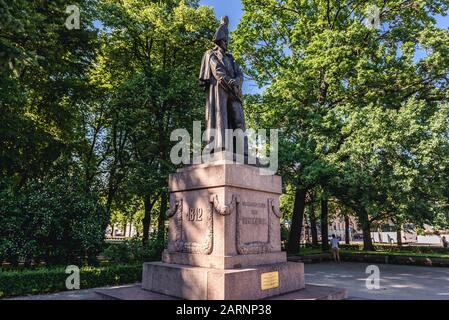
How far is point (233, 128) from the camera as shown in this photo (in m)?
8.95

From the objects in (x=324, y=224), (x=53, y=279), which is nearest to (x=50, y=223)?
(x=53, y=279)

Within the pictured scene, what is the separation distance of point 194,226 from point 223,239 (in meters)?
1.03

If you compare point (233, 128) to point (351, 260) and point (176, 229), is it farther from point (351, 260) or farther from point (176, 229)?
point (351, 260)

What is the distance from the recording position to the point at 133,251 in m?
16.7

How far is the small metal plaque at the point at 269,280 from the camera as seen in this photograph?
709cm

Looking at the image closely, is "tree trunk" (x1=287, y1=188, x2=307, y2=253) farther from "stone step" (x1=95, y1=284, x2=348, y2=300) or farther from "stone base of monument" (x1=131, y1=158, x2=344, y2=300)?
"stone base of monument" (x1=131, y1=158, x2=344, y2=300)

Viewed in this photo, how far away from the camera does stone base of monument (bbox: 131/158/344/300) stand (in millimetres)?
6789

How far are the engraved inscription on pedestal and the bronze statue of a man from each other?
1.47 metres

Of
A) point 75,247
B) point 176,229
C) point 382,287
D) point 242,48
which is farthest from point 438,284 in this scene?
point 242,48

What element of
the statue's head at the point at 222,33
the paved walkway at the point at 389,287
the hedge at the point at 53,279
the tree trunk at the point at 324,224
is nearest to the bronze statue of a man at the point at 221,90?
the statue's head at the point at 222,33

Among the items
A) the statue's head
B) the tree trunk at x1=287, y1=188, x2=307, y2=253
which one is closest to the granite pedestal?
the statue's head

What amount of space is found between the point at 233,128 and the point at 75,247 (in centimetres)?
1102

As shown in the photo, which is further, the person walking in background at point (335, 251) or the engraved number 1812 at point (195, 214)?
the person walking in background at point (335, 251)

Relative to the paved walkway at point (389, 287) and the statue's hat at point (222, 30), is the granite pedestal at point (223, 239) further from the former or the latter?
the statue's hat at point (222, 30)
